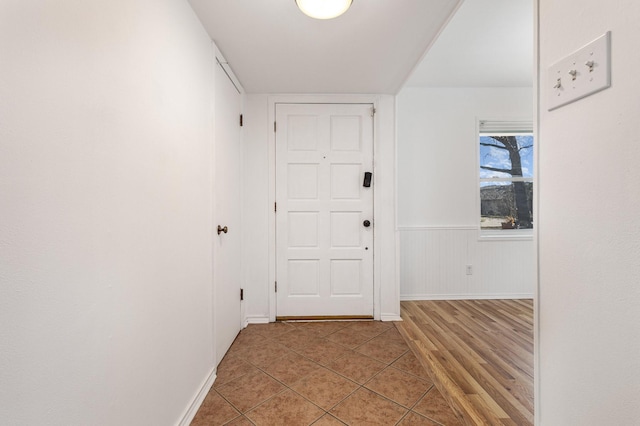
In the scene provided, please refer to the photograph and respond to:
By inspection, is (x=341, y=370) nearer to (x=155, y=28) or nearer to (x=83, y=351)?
(x=83, y=351)

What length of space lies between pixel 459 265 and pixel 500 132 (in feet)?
5.68

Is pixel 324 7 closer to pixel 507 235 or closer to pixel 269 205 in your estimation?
pixel 269 205

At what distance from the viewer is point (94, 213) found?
0.83m

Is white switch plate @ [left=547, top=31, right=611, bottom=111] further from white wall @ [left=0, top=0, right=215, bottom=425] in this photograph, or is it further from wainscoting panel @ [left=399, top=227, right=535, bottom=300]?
wainscoting panel @ [left=399, top=227, right=535, bottom=300]

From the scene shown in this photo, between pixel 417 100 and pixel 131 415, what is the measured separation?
3644 millimetres

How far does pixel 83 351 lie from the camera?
79 cm

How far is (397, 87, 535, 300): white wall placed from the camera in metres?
3.31

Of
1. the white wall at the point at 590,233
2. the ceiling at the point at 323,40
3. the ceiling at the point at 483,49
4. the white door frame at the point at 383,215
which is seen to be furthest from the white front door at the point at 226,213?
the white wall at the point at 590,233

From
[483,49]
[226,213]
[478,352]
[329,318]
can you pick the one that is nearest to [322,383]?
[329,318]

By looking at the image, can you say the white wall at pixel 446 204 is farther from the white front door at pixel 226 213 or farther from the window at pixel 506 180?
the white front door at pixel 226 213

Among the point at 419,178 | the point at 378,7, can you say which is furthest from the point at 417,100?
the point at 378,7

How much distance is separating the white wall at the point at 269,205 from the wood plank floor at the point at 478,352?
1.53 feet

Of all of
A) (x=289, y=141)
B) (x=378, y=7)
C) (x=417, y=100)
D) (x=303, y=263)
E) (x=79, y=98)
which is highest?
(x=417, y=100)

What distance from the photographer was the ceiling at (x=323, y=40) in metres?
1.55
